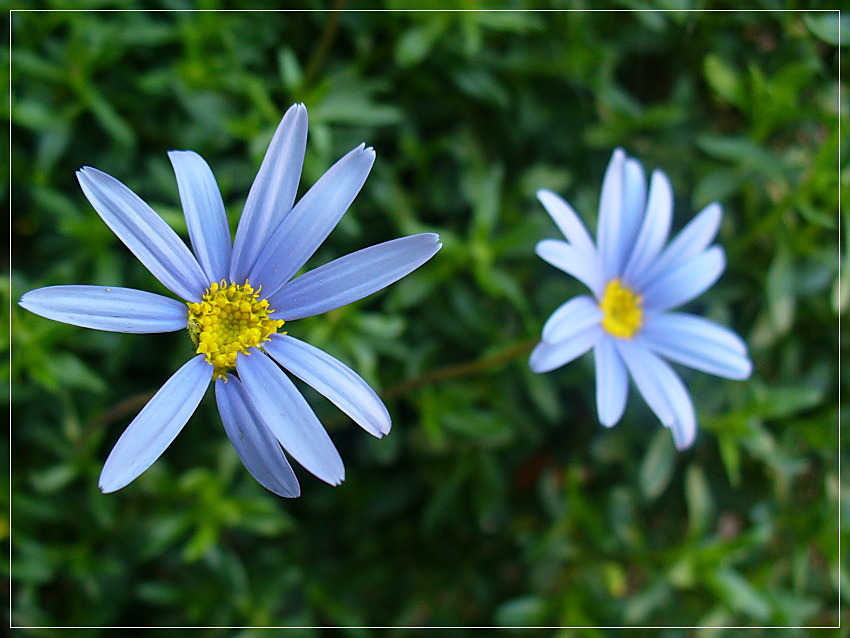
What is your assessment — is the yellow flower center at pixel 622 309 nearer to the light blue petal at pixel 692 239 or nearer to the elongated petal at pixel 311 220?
the light blue petal at pixel 692 239

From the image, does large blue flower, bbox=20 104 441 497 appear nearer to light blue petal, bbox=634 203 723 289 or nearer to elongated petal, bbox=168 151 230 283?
elongated petal, bbox=168 151 230 283

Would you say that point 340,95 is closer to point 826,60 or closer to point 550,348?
point 550,348

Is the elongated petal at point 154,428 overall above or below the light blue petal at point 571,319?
below

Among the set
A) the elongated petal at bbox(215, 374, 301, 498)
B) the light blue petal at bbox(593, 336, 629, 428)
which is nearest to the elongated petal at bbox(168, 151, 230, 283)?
the elongated petal at bbox(215, 374, 301, 498)

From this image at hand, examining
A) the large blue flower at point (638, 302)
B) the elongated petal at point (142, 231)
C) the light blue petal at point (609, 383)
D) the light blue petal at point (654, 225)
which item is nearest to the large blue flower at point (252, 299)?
the elongated petal at point (142, 231)

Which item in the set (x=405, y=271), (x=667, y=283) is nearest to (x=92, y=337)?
(x=405, y=271)

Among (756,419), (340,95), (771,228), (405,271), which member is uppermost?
(340,95)
